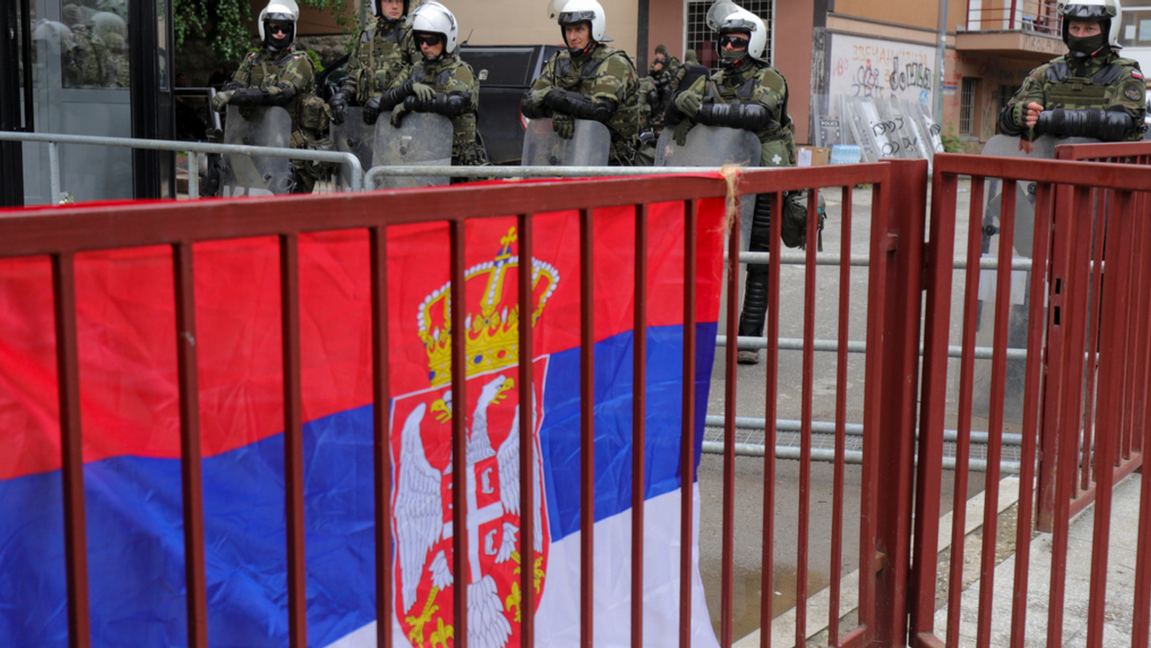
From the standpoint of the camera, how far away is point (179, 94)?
16.3 metres

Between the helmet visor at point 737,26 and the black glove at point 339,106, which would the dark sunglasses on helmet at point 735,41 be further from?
the black glove at point 339,106

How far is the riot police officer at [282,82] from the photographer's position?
9.17 meters

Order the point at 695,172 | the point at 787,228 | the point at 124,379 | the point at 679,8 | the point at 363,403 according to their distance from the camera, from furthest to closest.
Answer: the point at 679,8 → the point at 787,228 → the point at 695,172 → the point at 363,403 → the point at 124,379

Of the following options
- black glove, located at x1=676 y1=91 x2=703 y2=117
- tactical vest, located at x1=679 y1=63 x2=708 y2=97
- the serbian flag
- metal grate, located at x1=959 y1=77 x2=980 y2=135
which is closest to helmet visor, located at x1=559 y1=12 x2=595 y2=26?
black glove, located at x1=676 y1=91 x2=703 y2=117

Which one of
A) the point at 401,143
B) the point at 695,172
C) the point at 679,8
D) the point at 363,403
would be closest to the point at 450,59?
the point at 401,143

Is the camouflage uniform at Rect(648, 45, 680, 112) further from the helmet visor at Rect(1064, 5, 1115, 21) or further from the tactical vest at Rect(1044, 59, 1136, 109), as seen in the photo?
the helmet visor at Rect(1064, 5, 1115, 21)

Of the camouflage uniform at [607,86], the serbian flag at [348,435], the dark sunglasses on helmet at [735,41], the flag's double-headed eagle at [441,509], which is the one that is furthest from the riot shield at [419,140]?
the flag's double-headed eagle at [441,509]

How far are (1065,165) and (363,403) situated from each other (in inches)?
57.2

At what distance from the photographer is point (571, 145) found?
27.1 feet

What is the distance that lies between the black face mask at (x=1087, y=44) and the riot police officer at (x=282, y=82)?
5.38 meters

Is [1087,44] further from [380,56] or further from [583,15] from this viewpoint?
[380,56]

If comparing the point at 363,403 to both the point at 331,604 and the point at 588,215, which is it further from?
the point at 588,215

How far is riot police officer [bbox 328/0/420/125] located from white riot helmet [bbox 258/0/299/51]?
0.56 metres

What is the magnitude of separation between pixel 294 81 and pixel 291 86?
48 millimetres
